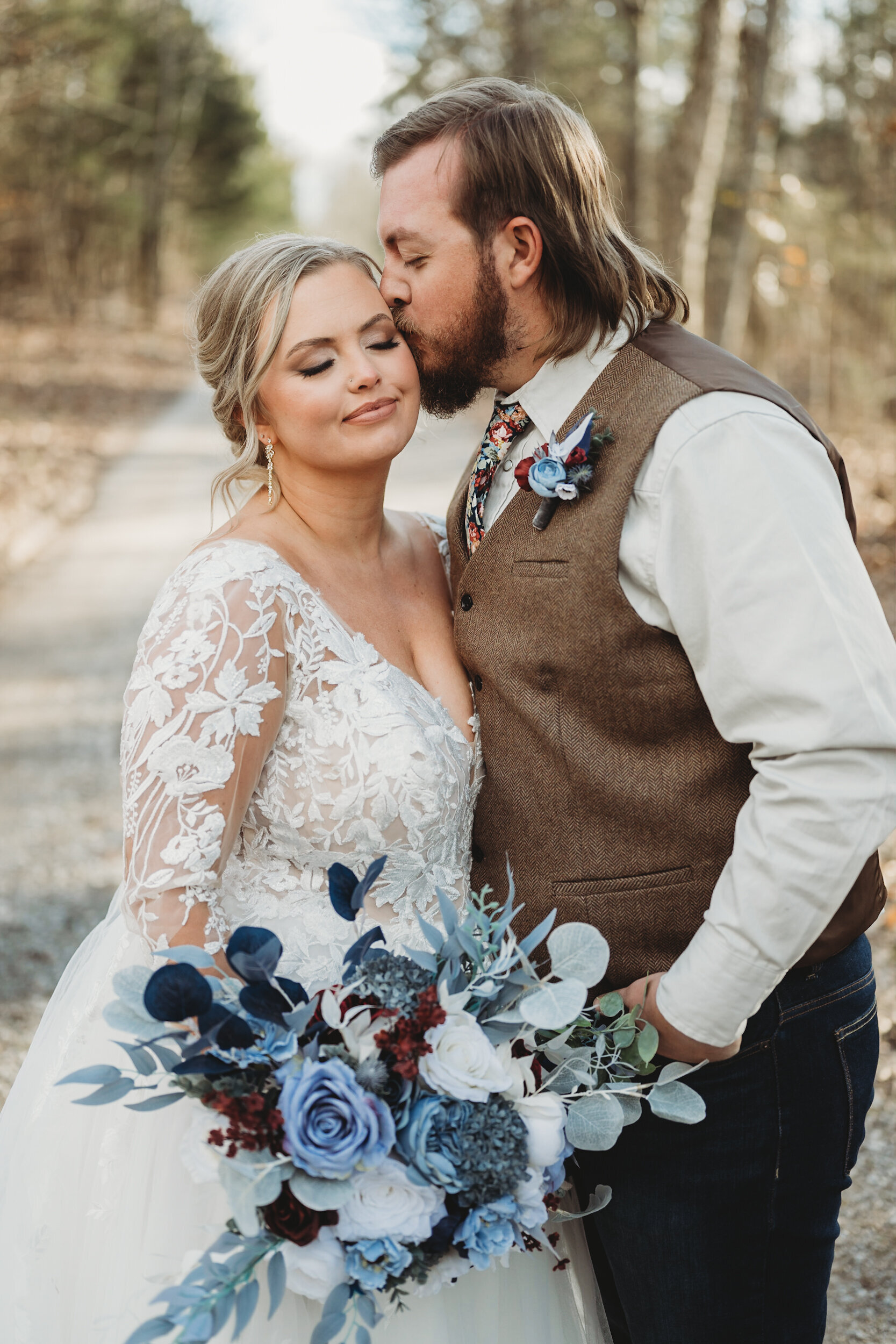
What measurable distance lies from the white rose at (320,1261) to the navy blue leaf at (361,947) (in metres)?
0.36

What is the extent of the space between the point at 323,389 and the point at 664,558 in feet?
2.84

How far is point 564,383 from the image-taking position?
2303 mm

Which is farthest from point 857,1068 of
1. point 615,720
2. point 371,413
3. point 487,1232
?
point 371,413

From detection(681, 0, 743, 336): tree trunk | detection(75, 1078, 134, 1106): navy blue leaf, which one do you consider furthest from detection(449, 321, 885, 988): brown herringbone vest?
detection(681, 0, 743, 336): tree trunk

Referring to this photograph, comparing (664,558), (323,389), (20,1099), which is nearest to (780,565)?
(664,558)

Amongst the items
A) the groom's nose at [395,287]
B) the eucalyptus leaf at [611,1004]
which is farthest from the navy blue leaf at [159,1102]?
the groom's nose at [395,287]

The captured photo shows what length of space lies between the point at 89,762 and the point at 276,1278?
5.64 metres

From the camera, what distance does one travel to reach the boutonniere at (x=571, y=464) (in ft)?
6.78

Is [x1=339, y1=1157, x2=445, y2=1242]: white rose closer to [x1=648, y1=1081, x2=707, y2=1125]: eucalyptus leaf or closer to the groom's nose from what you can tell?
[x1=648, y1=1081, x2=707, y2=1125]: eucalyptus leaf

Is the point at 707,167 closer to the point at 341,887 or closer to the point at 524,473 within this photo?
the point at 524,473

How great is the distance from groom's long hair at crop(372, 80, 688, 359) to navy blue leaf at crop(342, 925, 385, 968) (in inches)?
48.8

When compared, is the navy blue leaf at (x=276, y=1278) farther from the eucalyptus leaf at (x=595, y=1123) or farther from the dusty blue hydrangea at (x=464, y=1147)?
the eucalyptus leaf at (x=595, y=1123)

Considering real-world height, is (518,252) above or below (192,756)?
above

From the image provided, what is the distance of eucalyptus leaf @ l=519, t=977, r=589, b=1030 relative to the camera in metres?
1.66
